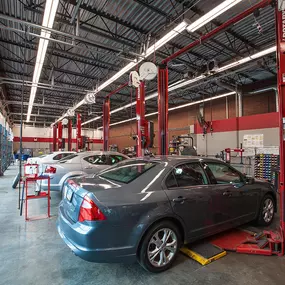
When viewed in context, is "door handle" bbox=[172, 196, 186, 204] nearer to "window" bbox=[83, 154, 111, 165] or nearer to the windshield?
the windshield

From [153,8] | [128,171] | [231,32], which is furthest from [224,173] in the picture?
[231,32]

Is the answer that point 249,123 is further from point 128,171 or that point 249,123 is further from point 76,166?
point 128,171

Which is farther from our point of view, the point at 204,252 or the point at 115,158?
the point at 115,158

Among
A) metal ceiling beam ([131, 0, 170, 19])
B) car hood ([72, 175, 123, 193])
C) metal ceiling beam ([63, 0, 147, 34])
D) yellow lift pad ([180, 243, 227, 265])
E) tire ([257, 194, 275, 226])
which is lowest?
yellow lift pad ([180, 243, 227, 265])

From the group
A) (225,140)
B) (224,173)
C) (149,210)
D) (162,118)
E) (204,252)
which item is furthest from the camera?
(225,140)

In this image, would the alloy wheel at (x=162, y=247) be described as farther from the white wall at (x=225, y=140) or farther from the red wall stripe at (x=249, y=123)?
the red wall stripe at (x=249, y=123)

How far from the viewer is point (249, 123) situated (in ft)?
32.2

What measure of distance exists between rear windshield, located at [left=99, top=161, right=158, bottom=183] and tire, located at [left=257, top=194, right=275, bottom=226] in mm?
2308

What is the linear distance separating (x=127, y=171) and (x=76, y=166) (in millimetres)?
3301

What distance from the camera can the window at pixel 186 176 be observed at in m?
2.46

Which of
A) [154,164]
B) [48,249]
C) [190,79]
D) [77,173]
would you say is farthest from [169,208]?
[190,79]

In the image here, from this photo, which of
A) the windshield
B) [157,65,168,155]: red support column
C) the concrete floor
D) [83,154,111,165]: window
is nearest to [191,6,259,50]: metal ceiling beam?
[157,65,168,155]: red support column

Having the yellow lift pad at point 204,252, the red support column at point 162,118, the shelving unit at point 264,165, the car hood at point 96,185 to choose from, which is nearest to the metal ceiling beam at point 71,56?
the red support column at point 162,118

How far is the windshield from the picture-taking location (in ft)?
8.06
